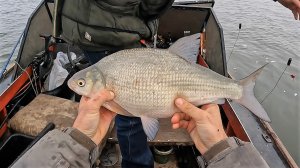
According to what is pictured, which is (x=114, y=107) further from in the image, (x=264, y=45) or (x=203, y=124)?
(x=264, y=45)

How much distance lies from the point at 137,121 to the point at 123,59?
78 cm

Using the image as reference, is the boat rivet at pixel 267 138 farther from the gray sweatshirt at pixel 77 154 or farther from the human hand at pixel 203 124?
the gray sweatshirt at pixel 77 154

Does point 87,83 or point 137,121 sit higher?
point 87,83

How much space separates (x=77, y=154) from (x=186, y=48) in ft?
2.95

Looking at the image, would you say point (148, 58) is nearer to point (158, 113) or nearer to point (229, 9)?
point (158, 113)

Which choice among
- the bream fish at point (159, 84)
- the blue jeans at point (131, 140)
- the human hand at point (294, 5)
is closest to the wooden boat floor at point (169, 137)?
the blue jeans at point (131, 140)

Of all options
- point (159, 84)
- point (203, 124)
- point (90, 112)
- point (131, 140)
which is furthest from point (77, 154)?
point (131, 140)

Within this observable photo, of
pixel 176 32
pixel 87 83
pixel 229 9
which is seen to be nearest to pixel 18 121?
pixel 87 83

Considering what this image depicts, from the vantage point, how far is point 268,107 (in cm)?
691

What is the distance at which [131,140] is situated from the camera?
8.89ft

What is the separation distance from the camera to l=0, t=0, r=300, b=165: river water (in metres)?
6.78

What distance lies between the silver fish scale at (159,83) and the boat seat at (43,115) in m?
1.36

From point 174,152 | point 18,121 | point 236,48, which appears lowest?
point 236,48

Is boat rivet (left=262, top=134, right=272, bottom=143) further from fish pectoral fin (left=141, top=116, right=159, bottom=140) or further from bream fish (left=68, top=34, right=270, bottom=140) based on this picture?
fish pectoral fin (left=141, top=116, right=159, bottom=140)
